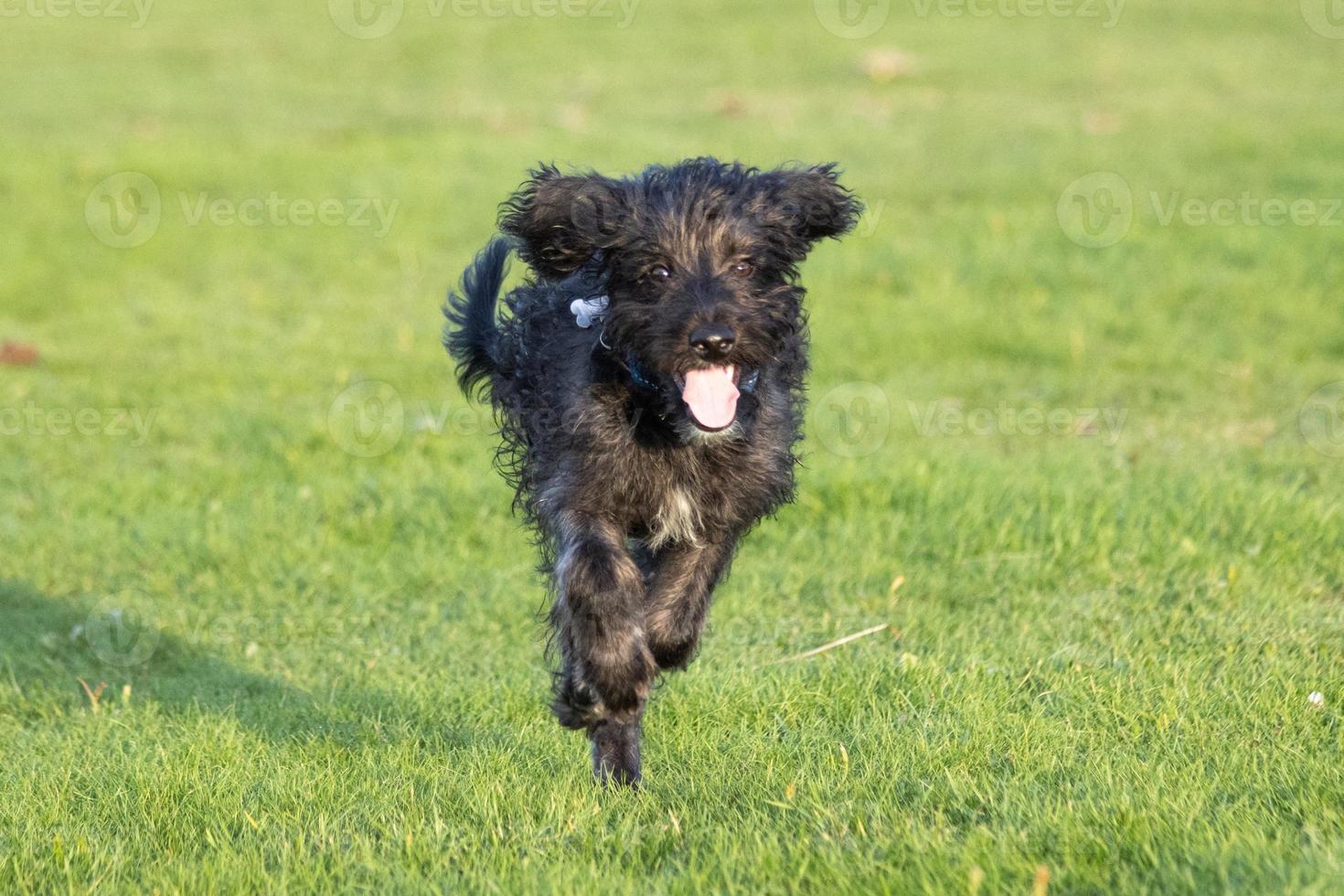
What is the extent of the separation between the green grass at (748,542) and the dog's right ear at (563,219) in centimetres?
162

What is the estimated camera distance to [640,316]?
178 inches

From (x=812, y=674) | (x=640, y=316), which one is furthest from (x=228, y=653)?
(x=640, y=316)

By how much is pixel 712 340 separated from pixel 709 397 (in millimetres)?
170

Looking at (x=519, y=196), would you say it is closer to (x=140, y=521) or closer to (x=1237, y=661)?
(x=1237, y=661)

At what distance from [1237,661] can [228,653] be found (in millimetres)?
4168

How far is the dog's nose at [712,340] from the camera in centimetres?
437

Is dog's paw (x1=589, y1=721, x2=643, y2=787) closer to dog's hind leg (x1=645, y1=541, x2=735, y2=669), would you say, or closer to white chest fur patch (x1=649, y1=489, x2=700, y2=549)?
dog's hind leg (x1=645, y1=541, x2=735, y2=669)

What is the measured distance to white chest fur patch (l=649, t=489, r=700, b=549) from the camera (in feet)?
15.8

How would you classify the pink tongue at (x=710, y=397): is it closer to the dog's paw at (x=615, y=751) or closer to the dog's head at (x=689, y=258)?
the dog's head at (x=689, y=258)

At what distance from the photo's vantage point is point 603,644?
173 inches

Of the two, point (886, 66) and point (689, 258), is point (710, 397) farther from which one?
point (886, 66)

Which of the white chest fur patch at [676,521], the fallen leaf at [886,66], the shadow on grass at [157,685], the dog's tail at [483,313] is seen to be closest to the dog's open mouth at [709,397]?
the white chest fur patch at [676,521]

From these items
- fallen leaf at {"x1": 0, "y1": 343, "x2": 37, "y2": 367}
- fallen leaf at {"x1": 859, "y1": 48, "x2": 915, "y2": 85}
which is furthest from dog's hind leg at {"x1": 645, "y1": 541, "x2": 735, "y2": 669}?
fallen leaf at {"x1": 859, "y1": 48, "x2": 915, "y2": 85}

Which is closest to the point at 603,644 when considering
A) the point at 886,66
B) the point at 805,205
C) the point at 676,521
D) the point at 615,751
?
the point at 615,751
